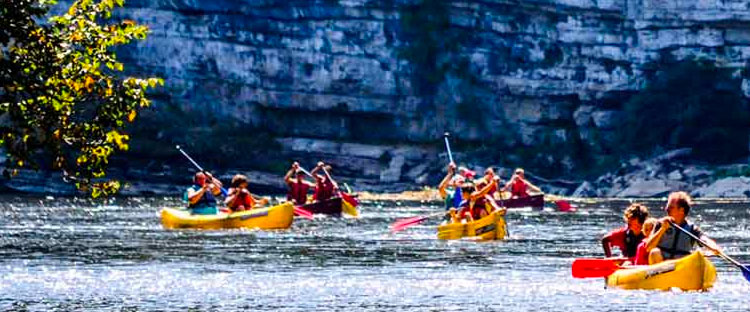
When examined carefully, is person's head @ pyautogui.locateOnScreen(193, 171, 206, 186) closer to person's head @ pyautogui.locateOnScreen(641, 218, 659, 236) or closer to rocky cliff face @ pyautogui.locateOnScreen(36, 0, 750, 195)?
person's head @ pyautogui.locateOnScreen(641, 218, 659, 236)

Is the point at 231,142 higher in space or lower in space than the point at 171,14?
lower

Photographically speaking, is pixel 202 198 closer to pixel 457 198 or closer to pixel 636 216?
pixel 457 198

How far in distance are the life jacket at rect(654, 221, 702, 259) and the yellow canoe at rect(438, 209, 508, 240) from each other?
15655 mm

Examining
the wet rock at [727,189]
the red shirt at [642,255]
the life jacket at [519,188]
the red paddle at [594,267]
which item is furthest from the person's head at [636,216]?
the wet rock at [727,189]

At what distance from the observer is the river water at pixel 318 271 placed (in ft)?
94.6

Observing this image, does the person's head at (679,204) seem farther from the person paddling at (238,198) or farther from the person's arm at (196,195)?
the person's arm at (196,195)

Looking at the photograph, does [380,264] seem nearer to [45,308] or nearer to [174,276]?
[174,276]

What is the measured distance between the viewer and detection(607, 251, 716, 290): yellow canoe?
29250 mm

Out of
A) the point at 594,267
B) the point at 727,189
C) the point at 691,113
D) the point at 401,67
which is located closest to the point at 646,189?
the point at 727,189

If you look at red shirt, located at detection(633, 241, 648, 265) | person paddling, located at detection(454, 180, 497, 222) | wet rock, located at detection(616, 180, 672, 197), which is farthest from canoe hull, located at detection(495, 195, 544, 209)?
red shirt, located at detection(633, 241, 648, 265)

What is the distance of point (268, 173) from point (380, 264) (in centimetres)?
9079

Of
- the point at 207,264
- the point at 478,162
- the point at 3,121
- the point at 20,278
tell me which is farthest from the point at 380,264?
the point at 478,162

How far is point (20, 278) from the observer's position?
33.9 metres

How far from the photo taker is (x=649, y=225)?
30078 mm
